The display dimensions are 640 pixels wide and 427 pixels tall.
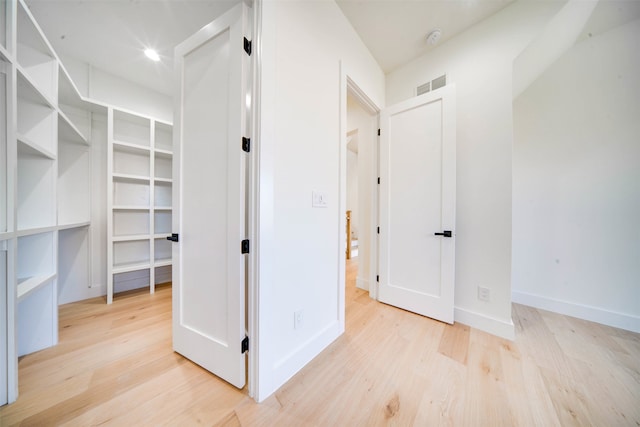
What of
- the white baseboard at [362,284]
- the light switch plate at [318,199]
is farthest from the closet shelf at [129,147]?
the white baseboard at [362,284]

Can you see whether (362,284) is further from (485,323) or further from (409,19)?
(409,19)

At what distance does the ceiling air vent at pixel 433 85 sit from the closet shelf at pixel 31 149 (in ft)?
10.1

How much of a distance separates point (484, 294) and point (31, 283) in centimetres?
345

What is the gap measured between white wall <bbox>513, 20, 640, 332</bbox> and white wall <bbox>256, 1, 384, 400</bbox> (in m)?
2.21

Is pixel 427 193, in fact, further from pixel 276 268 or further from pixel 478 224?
pixel 276 268

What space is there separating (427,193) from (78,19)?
345 centimetres

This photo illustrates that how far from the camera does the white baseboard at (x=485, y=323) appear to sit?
1615 millimetres

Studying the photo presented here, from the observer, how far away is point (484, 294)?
5.71 feet

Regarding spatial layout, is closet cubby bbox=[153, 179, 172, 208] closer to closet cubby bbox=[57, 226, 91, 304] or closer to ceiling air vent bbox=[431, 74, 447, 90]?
closet cubby bbox=[57, 226, 91, 304]

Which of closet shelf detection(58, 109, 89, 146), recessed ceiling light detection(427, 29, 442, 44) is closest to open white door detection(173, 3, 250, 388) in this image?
closet shelf detection(58, 109, 89, 146)

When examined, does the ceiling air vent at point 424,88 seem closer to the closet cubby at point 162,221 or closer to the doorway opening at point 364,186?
the doorway opening at point 364,186

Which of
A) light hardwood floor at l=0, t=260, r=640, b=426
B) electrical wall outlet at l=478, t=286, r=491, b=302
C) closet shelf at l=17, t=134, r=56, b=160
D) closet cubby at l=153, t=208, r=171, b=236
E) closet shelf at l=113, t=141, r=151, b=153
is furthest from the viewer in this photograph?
closet cubby at l=153, t=208, r=171, b=236

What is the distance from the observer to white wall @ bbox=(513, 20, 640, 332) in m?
1.74

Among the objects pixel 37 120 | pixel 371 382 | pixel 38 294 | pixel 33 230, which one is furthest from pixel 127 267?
pixel 371 382
